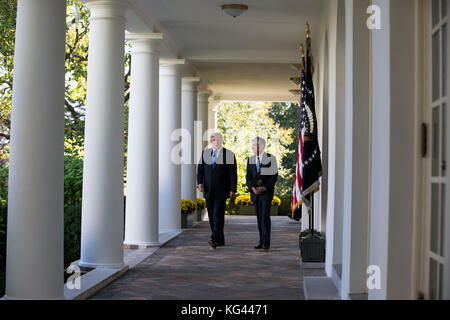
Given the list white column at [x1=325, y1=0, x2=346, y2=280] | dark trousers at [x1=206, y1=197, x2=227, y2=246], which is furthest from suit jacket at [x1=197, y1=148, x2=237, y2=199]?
white column at [x1=325, y1=0, x2=346, y2=280]

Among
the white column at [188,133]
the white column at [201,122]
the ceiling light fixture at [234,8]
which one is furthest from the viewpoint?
the white column at [201,122]

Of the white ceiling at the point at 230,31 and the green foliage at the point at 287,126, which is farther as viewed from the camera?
the green foliage at the point at 287,126

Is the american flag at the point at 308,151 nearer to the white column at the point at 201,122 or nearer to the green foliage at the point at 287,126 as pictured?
the white column at the point at 201,122

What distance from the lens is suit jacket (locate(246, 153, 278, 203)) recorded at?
12.1 metres

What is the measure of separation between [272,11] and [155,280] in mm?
5929

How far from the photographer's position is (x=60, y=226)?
684 centimetres

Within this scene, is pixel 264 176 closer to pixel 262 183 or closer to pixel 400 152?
pixel 262 183

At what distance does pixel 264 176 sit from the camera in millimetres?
12297

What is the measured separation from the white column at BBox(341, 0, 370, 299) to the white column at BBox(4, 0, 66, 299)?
9.66 feet

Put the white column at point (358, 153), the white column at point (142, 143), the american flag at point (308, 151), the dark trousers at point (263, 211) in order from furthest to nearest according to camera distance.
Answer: the white column at point (142, 143) < the dark trousers at point (263, 211) < the american flag at point (308, 151) < the white column at point (358, 153)

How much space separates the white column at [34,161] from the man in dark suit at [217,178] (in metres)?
6.20

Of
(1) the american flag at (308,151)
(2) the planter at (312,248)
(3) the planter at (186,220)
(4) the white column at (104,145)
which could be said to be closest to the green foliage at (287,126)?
(3) the planter at (186,220)

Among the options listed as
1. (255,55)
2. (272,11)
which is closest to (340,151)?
(272,11)

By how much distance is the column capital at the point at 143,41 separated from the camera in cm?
1270
